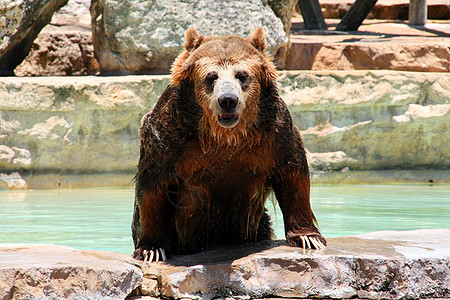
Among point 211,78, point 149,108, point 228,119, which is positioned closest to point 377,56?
point 149,108

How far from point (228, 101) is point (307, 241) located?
3.20 feet

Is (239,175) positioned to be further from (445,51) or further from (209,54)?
(445,51)

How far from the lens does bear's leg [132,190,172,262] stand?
340cm

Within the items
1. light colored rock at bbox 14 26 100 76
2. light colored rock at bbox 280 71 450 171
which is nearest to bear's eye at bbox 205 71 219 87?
light colored rock at bbox 280 71 450 171

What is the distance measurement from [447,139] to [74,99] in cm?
519

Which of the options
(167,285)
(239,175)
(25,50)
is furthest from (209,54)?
(25,50)

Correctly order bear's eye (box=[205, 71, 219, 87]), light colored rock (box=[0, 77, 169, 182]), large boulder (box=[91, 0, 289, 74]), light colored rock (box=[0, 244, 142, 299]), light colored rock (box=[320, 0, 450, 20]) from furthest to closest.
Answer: light colored rock (box=[320, 0, 450, 20])
large boulder (box=[91, 0, 289, 74])
light colored rock (box=[0, 77, 169, 182])
bear's eye (box=[205, 71, 219, 87])
light colored rock (box=[0, 244, 142, 299])

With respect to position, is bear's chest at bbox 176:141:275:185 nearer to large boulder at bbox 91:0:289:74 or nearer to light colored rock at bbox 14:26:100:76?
large boulder at bbox 91:0:289:74

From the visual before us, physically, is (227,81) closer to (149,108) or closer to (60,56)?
(149,108)

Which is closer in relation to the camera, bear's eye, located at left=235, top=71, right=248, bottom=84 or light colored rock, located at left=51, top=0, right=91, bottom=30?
bear's eye, located at left=235, top=71, right=248, bottom=84

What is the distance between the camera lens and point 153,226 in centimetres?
350

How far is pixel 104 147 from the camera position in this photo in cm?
812

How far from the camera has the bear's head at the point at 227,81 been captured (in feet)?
9.99

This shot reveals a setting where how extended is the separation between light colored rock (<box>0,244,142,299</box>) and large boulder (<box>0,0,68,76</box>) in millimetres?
6111
